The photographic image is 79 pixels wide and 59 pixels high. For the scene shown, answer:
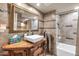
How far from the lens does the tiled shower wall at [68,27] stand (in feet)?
4.25

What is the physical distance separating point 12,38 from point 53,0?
29.9 inches

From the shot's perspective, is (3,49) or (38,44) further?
(38,44)

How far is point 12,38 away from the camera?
4.06 ft

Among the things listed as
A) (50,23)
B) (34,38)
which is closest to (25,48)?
(34,38)

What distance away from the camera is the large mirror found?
1.23 m

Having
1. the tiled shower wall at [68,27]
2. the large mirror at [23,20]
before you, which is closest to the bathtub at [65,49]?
the tiled shower wall at [68,27]

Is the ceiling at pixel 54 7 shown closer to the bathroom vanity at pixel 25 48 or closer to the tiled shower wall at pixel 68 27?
the tiled shower wall at pixel 68 27

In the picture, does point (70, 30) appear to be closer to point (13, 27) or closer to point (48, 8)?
point (48, 8)

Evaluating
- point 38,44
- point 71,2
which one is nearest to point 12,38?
point 38,44

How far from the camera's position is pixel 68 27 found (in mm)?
1315

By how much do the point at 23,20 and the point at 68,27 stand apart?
2.08 ft

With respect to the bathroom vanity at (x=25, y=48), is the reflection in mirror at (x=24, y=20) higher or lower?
higher

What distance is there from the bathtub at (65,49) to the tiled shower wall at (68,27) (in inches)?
2.3

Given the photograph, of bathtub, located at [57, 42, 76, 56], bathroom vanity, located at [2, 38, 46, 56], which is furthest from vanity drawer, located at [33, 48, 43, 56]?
bathtub, located at [57, 42, 76, 56]
